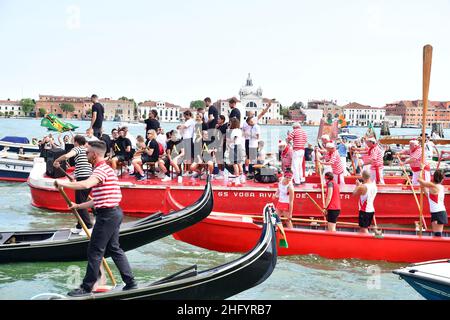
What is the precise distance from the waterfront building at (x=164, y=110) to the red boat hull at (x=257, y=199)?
139 metres

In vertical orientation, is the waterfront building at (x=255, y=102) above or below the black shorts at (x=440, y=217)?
above

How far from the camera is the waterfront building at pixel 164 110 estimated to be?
153 metres

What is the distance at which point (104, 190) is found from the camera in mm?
6320

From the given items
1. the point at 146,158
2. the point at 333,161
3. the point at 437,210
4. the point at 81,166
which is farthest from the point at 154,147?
the point at 437,210

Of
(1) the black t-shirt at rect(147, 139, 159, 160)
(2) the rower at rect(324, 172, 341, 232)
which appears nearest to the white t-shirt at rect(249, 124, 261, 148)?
(1) the black t-shirt at rect(147, 139, 159, 160)

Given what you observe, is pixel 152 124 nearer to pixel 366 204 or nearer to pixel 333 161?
pixel 333 161

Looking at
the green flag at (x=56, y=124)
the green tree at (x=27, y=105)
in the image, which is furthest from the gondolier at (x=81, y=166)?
the green tree at (x=27, y=105)

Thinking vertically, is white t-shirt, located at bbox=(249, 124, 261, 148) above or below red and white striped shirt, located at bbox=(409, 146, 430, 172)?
above

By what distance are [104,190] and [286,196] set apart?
4909 mm

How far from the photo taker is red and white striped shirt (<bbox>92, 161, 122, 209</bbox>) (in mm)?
6305

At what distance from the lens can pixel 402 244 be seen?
980 cm

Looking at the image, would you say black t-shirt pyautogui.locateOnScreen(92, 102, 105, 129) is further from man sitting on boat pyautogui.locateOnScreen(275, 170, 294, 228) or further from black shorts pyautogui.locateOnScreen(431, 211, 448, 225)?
black shorts pyautogui.locateOnScreen(431, 211, 448, 225)

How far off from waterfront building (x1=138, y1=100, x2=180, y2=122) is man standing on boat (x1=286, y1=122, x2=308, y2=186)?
457 ft

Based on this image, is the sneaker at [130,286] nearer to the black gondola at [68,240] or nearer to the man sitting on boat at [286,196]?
the black gondola at [68,240]
